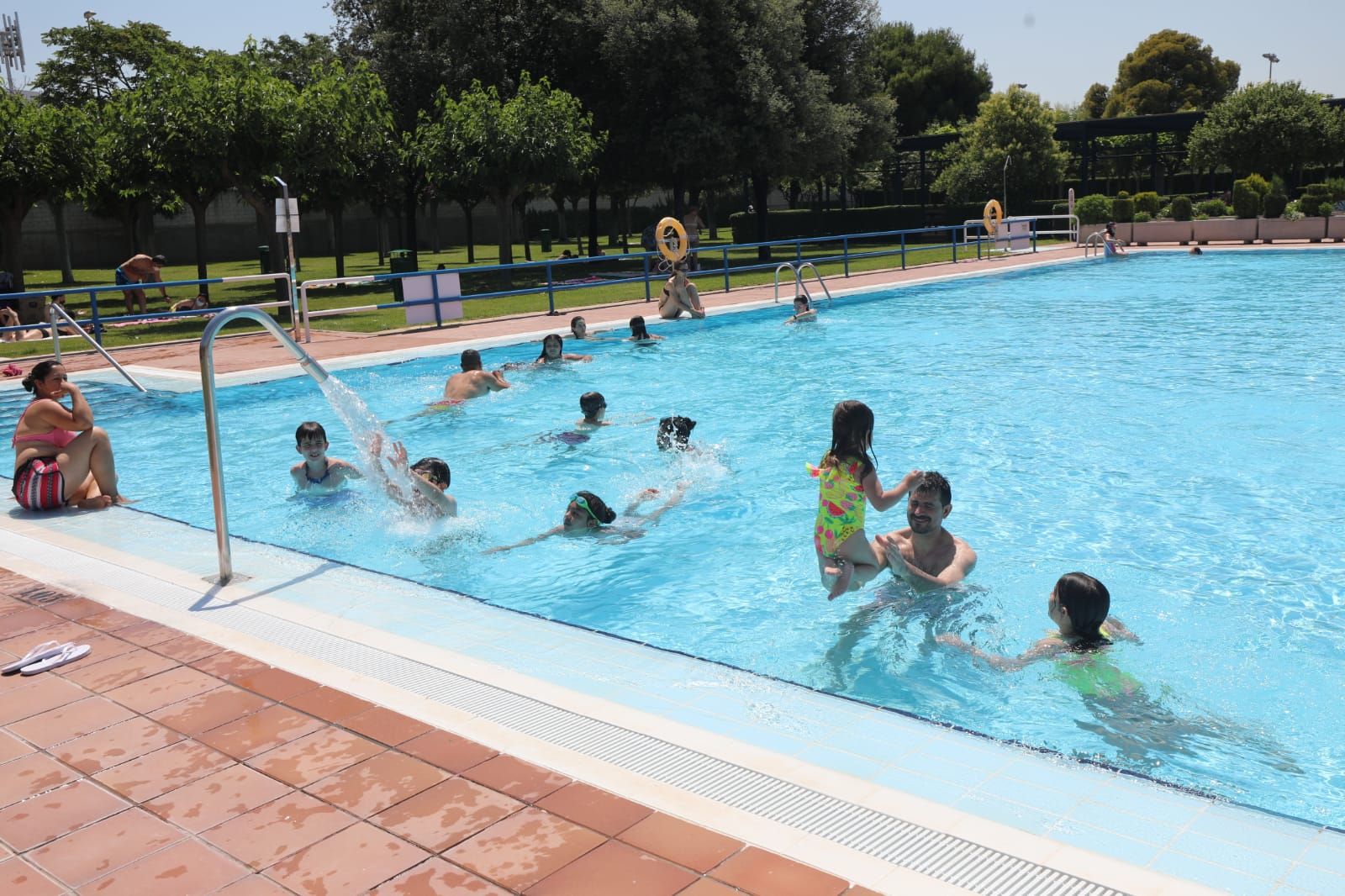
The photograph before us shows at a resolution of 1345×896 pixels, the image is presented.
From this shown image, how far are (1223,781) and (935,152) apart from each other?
2361 inches

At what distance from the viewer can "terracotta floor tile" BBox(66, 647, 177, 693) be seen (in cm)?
472

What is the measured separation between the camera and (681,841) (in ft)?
10.9

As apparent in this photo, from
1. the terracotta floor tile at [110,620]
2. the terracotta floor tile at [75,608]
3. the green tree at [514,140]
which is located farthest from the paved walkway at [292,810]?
the green tree at [514,140]

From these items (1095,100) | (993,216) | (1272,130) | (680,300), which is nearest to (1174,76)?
(1095,100)

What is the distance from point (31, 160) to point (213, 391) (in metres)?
24.3

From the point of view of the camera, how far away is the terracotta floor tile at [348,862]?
315 cm

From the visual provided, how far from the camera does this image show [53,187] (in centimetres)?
2677

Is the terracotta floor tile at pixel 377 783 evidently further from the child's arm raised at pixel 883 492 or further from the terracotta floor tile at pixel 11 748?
the child's arm raised at pixel 883 492

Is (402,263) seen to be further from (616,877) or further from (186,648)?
(616,877)

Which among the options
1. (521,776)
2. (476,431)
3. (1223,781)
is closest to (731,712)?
(521,776)

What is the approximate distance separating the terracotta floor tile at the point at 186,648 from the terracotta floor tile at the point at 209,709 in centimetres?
45

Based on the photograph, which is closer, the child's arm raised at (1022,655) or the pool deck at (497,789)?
the pool deck at (497,789)

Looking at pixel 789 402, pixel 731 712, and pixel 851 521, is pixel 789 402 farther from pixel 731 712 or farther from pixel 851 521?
pixel 731 712

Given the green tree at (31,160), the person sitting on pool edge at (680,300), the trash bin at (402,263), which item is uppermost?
the green tree at (31,160)
